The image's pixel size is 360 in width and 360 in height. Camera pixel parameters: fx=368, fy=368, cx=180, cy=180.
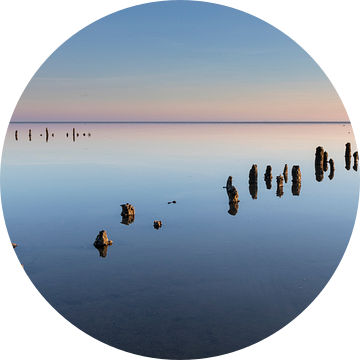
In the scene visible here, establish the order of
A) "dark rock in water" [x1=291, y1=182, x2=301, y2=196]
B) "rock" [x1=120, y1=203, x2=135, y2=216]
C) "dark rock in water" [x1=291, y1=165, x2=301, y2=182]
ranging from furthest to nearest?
"dark rock in water" [x1=291, y1=165, x2=301, y2=182] < "dark rock in water" [x1=291, y1=182, x2=301, y2=196] < "rock" [x1=120, y1=203, x2=135, y2=216]

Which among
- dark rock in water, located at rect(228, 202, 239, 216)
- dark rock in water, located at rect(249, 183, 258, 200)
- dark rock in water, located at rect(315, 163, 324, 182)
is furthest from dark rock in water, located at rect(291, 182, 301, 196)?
dark rock in water, located at rect(228, 202, 239, 216)

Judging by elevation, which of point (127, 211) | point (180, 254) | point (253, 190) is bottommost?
point (180, 254)

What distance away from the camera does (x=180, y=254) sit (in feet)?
59.2

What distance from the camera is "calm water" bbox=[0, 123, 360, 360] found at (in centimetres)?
1160

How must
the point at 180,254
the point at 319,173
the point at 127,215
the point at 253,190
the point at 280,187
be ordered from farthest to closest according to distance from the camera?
1. the point at 319,173
2. the point at 280,187
3. the point at 253,190
4. the point at 127,215
5. the point at 180,254

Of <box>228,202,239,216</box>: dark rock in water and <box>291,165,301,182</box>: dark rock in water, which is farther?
<box>291,165,301,182</box>: dark rock in water

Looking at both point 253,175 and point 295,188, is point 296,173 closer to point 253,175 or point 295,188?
point 295,188

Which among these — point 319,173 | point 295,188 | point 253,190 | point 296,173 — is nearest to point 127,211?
point 253,190

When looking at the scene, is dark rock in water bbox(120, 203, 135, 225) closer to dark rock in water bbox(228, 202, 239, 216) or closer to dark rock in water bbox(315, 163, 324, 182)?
dark rock in water bbox(228, 202, 239, 216)

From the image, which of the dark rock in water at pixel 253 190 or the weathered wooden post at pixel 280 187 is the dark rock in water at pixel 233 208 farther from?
the weathered wooden post at pixel 280 187

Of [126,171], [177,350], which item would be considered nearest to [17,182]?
[126,171]

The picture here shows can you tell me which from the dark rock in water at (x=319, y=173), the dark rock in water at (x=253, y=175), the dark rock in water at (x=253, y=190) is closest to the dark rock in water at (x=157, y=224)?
the dark rock in water at (x=253, y=190)

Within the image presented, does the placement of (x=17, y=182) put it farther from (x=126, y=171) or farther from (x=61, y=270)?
(x=61, y=270)

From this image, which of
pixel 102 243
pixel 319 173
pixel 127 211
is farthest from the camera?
pixel 319 173
